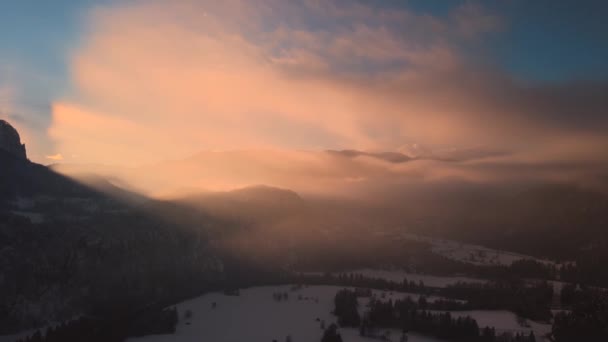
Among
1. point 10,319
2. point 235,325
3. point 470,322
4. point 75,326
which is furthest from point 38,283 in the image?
point 470,322

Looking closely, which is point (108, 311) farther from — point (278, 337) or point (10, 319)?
point (278, 337)

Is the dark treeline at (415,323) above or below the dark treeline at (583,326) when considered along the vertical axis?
below

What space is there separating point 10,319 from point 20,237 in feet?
132

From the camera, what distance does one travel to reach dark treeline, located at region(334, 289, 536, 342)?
15662cm

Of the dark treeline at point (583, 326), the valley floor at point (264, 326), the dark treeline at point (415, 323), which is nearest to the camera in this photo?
the dark treeline at point (583, 326)

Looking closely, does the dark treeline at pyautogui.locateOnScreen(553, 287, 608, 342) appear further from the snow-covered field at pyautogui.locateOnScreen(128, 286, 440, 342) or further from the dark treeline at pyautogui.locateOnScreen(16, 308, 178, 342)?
the dark treeline at pyautogui.locateOnScreen(16, 308, 178, 342)

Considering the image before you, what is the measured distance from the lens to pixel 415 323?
564 feet

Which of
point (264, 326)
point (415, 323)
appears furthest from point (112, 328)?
point (415, 323)

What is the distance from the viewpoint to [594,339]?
141m

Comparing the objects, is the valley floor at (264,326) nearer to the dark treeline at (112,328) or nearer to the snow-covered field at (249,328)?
the snow-covered field at (249,328)

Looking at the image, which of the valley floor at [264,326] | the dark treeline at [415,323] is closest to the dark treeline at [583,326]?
the dark treeline at [415,323]

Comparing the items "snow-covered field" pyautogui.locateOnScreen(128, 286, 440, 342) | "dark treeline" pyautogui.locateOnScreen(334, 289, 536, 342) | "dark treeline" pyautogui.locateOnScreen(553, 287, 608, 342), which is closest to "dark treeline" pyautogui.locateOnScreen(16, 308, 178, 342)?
"snow-covered field" pyautogui.locateOnScreen(128, 286, 440, 342)

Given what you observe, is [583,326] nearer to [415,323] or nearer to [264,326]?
[415,323]

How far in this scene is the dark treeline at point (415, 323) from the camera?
156625mm
